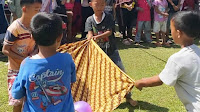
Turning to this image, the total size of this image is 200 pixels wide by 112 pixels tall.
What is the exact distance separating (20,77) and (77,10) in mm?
6349

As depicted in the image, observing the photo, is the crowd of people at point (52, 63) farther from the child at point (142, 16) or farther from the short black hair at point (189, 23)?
A: the child at point (142, 16)

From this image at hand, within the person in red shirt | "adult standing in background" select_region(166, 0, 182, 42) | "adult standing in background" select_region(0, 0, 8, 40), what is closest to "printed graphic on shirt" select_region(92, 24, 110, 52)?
"adult standing in background" select_region(0, 0, 8, 40)

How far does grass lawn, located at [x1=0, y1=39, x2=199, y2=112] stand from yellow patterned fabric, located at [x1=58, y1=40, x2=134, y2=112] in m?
0.61

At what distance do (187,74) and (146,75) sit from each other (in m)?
3.15

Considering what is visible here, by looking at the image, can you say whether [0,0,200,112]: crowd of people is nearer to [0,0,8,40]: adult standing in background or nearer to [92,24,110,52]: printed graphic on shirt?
[92,24,110,52]: printed graphic on shirt

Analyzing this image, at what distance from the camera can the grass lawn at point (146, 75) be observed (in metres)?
4.15

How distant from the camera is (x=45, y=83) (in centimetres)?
217

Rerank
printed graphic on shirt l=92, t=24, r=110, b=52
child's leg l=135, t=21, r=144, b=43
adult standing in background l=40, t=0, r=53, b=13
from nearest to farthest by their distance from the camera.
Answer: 1. printed graphic on shirt l=92, t=24, r=110, b=52
2. adult standing in background l=40, t=0, r=53, b=13
3. child's leg l=135, t=21, r=144, b=43

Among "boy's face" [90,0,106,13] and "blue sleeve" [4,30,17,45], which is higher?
"boy's face" [90,0,106,13]

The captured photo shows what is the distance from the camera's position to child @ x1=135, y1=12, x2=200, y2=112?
7.77ft

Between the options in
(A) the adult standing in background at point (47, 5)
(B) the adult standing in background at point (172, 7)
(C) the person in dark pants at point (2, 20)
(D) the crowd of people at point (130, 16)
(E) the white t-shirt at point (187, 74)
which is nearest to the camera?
(E) the white t-shirt at point (187, 74)

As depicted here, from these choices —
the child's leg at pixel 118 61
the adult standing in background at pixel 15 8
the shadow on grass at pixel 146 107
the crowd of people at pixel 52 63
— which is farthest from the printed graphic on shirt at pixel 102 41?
the adult standing in background at pixel 15 8

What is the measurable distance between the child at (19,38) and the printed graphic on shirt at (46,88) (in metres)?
0.78

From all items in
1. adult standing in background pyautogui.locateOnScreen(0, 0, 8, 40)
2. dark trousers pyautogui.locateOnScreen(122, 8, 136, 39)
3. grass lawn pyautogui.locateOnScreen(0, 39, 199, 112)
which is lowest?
grass lawn pyautogui.locateOnScreen(0, 39, 199, 112)
